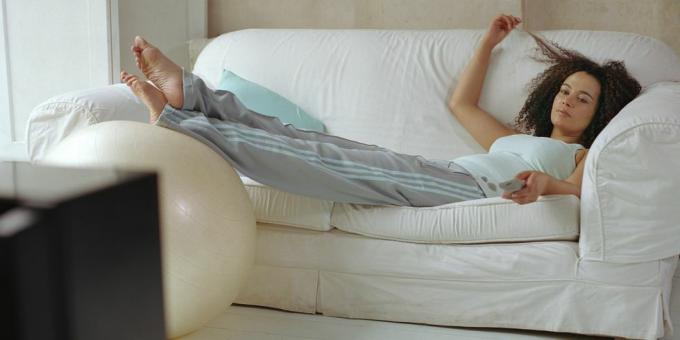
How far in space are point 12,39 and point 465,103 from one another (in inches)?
68.1

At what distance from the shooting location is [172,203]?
5.87 ft

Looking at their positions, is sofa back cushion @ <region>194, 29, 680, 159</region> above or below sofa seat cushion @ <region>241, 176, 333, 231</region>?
above

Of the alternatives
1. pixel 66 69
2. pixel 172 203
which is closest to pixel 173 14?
pixel 66 69

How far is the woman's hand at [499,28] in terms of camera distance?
103 inches

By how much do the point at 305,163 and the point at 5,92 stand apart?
62.3 inches

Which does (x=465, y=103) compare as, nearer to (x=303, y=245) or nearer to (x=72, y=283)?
(x=303, y=245)

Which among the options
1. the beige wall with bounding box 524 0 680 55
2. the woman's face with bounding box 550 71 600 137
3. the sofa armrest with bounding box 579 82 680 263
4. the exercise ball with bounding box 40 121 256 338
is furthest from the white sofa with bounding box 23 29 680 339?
the beige wall with bounding box 524 0 680 55

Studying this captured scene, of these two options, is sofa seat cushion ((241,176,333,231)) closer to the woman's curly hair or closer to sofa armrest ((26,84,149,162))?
sofa armrest ((26,84,149,162))

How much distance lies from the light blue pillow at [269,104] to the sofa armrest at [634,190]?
3.37 feet

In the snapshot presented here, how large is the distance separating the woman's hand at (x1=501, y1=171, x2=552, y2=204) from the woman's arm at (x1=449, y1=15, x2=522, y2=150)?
0.55 m

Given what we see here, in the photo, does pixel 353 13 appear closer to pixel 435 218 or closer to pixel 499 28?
pixel 499 28

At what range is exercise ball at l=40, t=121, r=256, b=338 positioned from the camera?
5.90 feet

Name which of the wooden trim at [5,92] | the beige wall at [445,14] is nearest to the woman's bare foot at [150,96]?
the wooden trim at [5,92]

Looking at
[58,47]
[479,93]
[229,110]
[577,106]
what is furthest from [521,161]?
[58,47]
